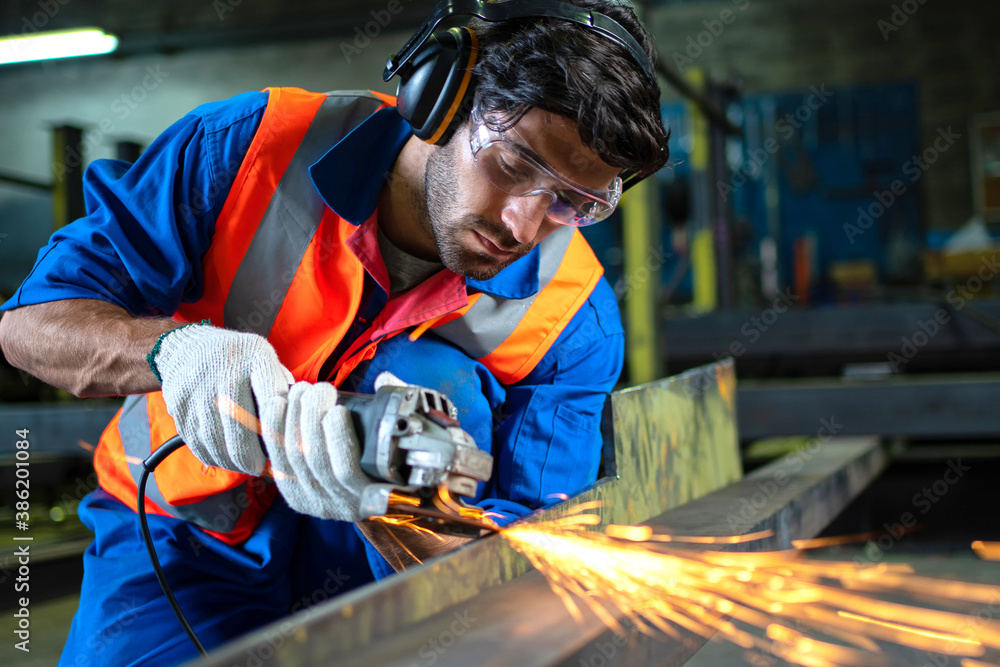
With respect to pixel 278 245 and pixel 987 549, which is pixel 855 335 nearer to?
pixel 987 549

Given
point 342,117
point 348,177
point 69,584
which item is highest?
point 342,117

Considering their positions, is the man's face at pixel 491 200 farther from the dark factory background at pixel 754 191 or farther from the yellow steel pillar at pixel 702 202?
the yellow steel pillar at pixel 702 202

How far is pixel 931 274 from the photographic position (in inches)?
225

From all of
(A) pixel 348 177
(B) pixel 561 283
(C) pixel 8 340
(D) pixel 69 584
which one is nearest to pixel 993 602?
(B) pixel 561 283

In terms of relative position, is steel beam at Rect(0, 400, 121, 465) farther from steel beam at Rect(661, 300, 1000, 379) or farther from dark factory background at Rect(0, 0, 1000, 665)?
steel beam at Rect(661, 300, 1000, 379)

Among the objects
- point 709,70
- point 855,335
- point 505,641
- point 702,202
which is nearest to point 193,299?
point 505,641

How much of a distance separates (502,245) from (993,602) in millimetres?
2086

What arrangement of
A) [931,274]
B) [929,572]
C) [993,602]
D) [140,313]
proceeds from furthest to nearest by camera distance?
[931,274] → [929,572] → [993,602] → [140,313]

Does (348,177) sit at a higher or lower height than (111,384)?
higher

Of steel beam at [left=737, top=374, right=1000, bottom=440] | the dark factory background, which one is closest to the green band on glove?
the dark factory background

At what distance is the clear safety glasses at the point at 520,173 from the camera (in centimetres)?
125

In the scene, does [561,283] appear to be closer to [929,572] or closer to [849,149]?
[929,572]

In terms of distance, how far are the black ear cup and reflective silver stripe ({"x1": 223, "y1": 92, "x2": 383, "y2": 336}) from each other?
208 mm

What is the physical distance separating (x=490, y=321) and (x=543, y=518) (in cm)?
53
